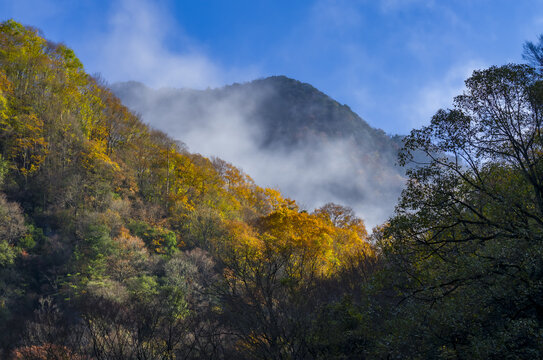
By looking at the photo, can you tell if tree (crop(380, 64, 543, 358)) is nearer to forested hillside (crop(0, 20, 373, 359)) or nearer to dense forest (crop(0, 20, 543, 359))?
dense forest (crop(0, 20, 543, 359))

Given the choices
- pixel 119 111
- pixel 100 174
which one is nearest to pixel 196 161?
pixel 119 111

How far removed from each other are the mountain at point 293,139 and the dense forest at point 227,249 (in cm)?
9765

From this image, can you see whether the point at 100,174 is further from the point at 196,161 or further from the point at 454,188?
the point at 454,188

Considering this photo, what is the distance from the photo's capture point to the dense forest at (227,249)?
8.69 metres

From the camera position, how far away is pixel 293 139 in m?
163

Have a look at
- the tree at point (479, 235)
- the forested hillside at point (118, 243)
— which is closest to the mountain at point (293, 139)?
the forested hillside at point (118, 243)

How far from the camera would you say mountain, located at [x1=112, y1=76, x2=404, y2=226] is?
13962cm

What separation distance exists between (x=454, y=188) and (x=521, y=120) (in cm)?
291

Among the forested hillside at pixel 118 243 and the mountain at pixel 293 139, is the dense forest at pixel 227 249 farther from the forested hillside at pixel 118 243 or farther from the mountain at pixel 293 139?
the mountain at pixel 293 139

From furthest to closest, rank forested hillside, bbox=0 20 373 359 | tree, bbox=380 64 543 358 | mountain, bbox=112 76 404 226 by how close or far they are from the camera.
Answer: mountain, bbox=112 76 404 226, forested hillside, bbox=0 20 373 359, tree, bbox=380 64 543 358

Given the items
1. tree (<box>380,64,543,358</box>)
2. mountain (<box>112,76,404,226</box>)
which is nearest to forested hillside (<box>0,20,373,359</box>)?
tree (<box>380,64,543,358</box>)

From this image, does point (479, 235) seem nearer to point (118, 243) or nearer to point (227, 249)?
point (227, 249)

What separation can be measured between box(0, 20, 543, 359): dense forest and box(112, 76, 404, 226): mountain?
9765 cm

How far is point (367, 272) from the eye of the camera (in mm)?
21406
